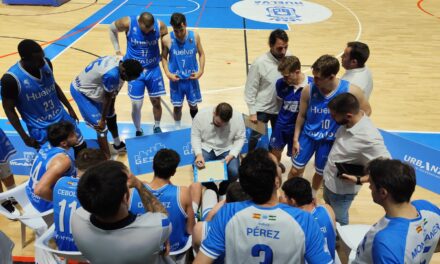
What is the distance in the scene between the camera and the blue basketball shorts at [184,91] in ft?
19.7

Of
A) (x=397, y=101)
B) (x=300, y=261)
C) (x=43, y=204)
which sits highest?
(x=300, y=261)

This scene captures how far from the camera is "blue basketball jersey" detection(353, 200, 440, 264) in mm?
2062

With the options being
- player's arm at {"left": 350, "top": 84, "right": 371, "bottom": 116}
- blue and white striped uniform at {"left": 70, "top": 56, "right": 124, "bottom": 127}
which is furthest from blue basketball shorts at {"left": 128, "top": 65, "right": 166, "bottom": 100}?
player's arm at {"left": 350, "top": 84, "right": 371, "bottom": 116}

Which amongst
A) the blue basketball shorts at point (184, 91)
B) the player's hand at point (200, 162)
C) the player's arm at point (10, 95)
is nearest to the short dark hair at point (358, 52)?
the player's hand at point (200, 162)

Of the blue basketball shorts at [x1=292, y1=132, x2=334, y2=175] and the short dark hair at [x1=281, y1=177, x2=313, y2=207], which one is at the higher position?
the short dark hair at [x1=281, y1=177, x2=313, y2=207]

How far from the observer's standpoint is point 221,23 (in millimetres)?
12391

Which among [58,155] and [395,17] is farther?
[395,17]

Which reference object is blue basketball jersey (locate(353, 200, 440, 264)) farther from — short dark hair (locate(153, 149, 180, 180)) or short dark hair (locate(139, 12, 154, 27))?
short dark hair (locate(139, 12, 154, 27))

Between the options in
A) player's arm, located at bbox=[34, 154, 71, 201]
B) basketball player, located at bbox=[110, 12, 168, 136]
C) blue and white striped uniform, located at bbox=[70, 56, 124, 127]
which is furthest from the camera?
basketball player, located at bbox=[110, 12, 168, 136]

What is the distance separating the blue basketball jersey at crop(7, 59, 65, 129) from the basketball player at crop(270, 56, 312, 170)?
8.46 feet

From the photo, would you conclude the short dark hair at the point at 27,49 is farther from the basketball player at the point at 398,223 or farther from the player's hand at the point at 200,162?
the basketball player at the point at 398,223

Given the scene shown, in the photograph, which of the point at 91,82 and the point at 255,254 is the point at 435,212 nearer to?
the point at 255,254

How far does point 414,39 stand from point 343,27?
2.04 m

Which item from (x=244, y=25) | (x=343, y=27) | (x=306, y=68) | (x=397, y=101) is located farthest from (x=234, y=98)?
(x=343, y=27)
